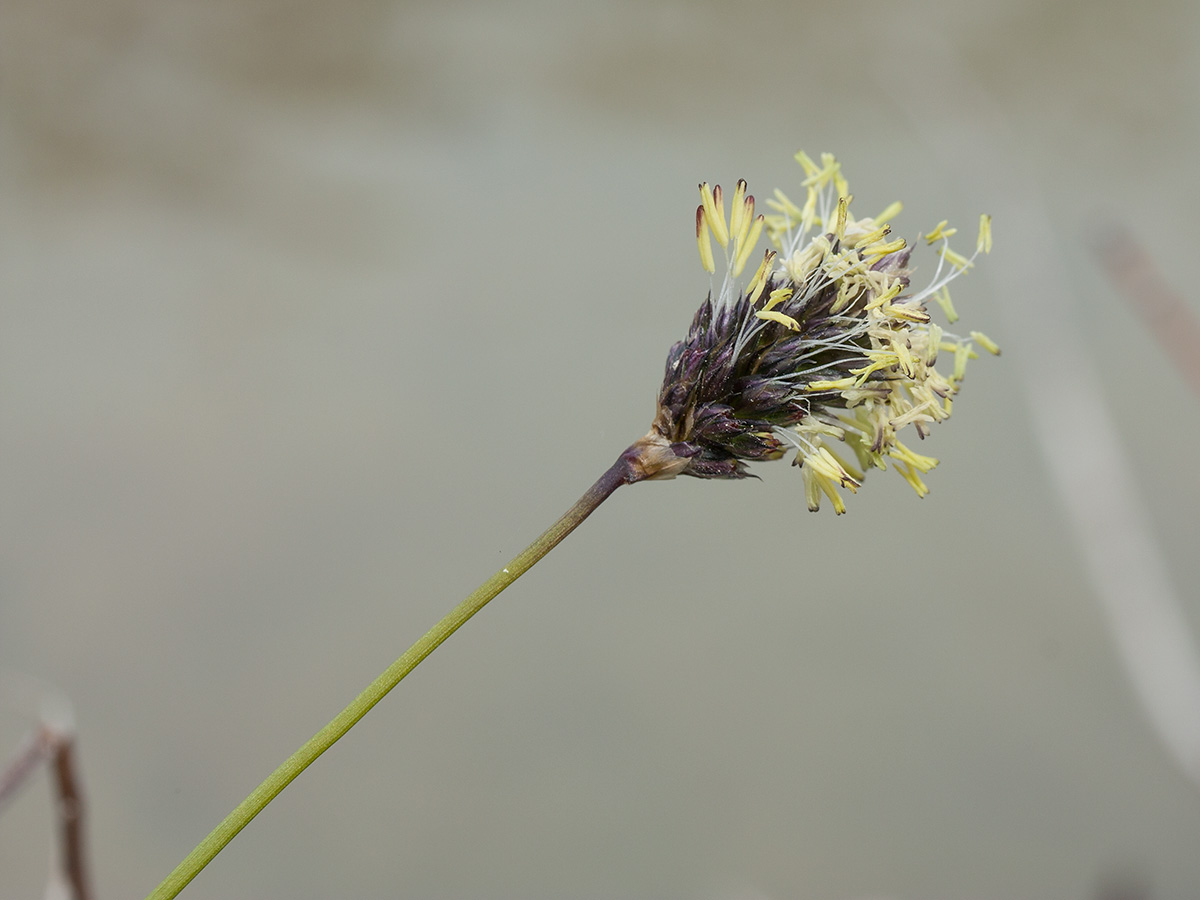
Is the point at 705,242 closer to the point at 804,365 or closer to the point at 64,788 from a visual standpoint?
the point at 804,365

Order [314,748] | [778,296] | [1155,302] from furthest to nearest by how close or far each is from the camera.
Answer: [1155,302], [778,296], [314,748]

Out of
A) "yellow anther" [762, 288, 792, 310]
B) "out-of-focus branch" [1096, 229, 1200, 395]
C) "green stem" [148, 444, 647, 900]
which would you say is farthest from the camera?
"out-of-focus branch" [1096, 229, 1200, 395]

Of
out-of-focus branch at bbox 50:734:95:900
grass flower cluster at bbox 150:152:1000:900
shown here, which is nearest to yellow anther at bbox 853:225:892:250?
grass flower cluster at bbox 150:152:1000:900

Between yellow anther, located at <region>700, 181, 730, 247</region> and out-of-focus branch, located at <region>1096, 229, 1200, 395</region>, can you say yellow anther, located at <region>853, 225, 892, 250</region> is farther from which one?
out-of-focus branch, located at <region>1096, 229, 1200, 395</region>

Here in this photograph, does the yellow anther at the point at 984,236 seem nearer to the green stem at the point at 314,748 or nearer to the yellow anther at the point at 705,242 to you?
the yellow anther at the point at 705,242

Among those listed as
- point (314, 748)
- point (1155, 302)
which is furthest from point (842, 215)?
point (1155, 302)

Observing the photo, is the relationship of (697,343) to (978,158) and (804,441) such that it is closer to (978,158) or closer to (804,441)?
(804,441)
